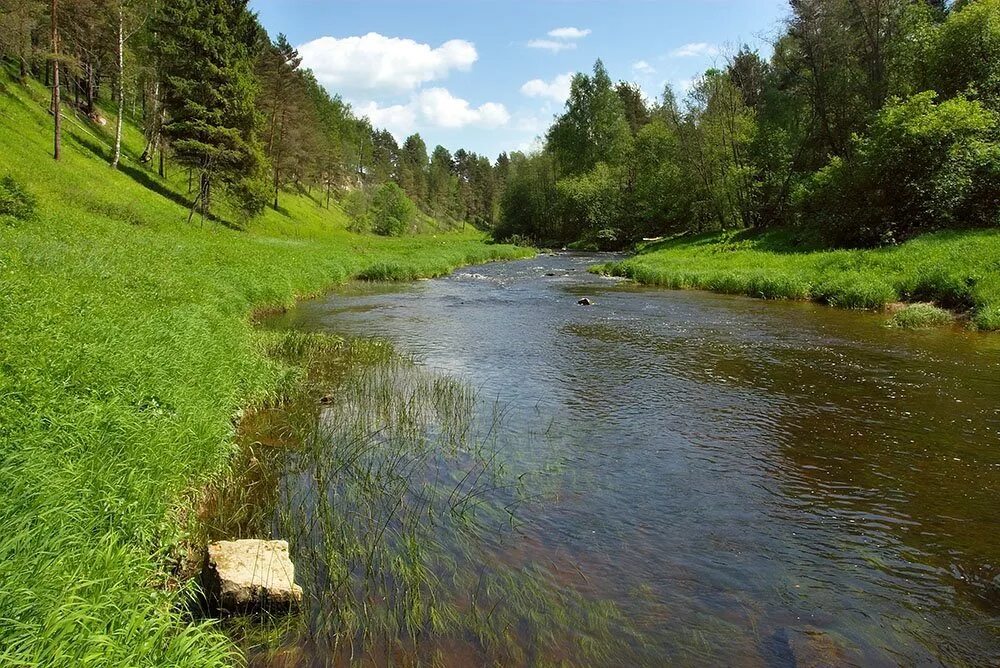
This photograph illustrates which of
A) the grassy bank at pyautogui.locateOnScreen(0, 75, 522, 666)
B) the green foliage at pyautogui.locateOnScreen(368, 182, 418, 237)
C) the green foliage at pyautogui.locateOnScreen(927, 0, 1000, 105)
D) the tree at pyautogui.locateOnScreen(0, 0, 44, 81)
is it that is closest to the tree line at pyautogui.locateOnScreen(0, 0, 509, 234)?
the tree at pyautogui.locateOnScreen(0, 0, 44, 81)

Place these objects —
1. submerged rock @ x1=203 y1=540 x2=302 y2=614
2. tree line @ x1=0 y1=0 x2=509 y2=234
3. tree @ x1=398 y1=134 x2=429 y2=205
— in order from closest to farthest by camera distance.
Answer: submerged rock @ x1=203 y1=540 x2=302 y2=614 < tree line @ x1=0 y1=0 x2=509 y2=234 < tree @ x1=398 y1=134 x2=429 y2=205

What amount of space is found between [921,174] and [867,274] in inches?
293

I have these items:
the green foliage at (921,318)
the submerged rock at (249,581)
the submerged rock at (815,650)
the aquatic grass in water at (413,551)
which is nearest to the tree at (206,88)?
the aquatic grass in water at (413,551)

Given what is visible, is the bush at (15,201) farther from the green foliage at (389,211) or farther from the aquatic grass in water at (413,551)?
the green foliage at (389,211)

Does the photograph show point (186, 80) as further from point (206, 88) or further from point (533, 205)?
point (533, 205)

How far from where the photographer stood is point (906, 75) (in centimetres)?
3481

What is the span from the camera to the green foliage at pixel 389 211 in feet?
268

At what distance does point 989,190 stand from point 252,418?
3065 centimetres

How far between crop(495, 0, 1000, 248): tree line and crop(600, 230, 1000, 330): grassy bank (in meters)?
2.53

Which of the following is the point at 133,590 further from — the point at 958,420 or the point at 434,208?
the point at 434,208

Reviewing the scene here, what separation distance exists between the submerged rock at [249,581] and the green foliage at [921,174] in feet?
99.4

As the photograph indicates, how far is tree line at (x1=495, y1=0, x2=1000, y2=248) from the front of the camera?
26.7 m

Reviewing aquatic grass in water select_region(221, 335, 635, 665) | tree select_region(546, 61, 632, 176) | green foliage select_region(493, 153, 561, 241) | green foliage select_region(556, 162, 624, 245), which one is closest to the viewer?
aquatic grass in water select_region(221, 335, 635, 665)

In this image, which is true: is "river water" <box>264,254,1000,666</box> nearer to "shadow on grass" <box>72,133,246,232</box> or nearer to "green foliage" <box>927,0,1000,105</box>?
"green foliage" <box>927,0,1000,105</box>
